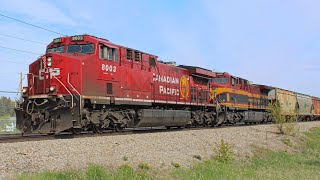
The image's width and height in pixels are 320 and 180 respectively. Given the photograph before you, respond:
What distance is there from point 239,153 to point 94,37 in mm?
7424

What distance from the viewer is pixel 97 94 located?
45.2 feet

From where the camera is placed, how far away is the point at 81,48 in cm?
1407

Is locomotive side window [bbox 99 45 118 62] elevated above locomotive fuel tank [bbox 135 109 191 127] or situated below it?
above

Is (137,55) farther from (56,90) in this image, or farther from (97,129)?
(56,90)

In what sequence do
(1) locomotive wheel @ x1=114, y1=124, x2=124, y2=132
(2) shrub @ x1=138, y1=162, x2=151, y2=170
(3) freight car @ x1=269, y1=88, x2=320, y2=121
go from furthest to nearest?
(3) freight car @ x1=269, y1=88, x2=320, y2=121 → (1) locomotive wheel @ x1=114, y1=124, x2=124, y2=132 → (2) shrub @ x1=138, y1=162, x2=151, y2=170

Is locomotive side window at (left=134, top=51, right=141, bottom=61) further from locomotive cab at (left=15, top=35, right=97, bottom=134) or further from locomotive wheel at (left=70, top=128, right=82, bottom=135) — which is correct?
locomotive wheel at (left=70, top=128, right=82, bottom=135)

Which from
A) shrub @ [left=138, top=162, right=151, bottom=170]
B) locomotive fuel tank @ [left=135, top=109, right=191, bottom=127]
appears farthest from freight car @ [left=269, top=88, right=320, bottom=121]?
shrub @ [left=138, top=162, right=151, bottom=170]

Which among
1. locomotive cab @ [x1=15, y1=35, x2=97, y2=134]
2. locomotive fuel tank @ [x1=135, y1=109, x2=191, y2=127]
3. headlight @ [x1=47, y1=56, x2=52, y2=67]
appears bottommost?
locomotive fuel tank @ [x1=135, y1=109, x2=191, y2=127]

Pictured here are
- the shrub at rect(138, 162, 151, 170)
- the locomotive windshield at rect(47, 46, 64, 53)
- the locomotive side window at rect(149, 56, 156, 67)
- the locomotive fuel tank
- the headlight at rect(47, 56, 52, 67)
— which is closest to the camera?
the shrub at rect(138, 162, 151, 170)

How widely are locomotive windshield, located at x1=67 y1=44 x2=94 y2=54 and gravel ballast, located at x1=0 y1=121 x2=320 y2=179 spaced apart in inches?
155

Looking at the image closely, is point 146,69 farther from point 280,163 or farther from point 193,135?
point 280,163

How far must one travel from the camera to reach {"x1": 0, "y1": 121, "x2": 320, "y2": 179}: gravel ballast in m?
7.70

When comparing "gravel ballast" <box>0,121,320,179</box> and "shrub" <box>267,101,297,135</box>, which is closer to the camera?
"gravel ballast" <box>0,121,320,179</box>

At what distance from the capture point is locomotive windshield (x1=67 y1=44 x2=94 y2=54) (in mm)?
13923
